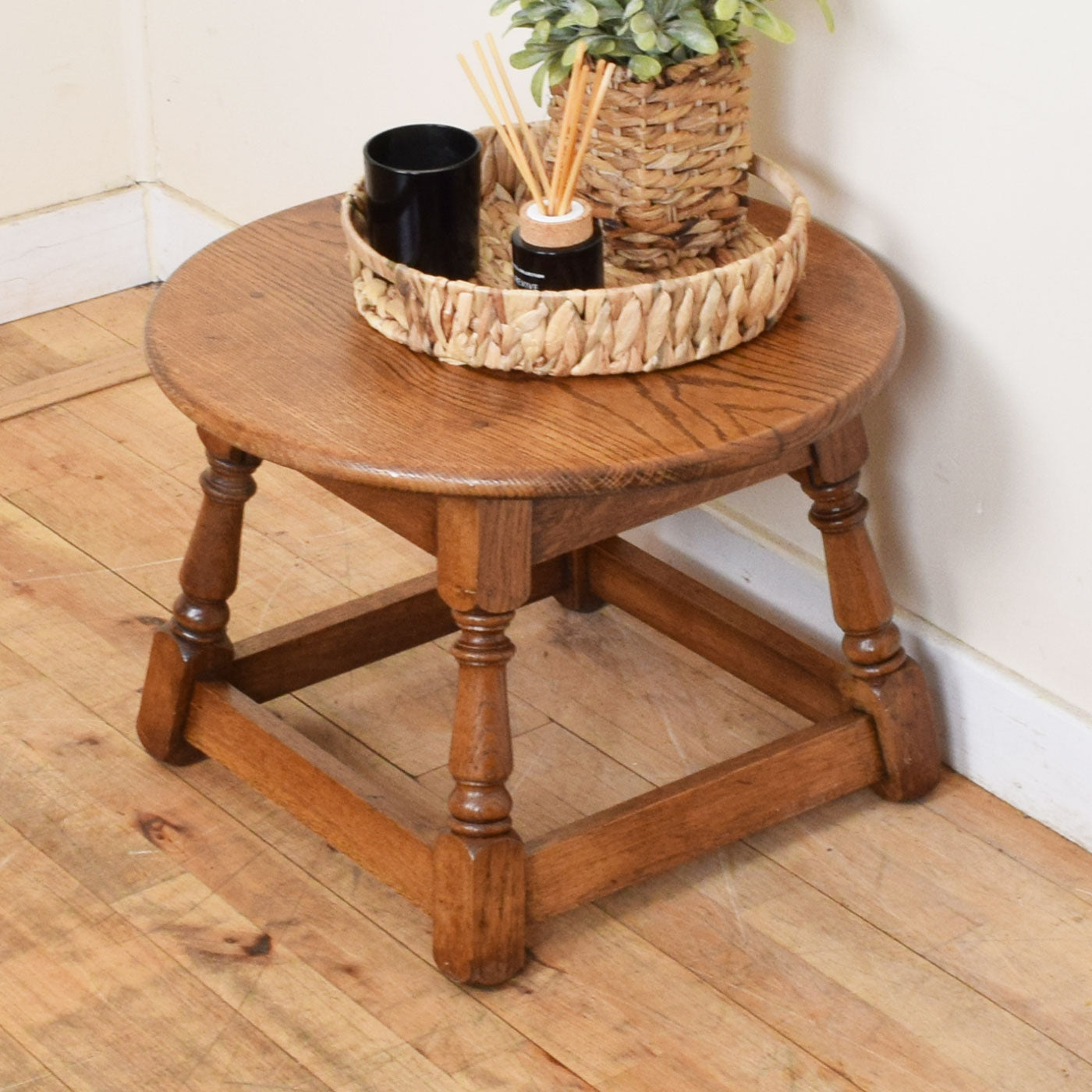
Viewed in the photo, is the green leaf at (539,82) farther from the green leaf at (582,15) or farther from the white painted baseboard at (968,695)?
the white painted baseboard at (968,695)

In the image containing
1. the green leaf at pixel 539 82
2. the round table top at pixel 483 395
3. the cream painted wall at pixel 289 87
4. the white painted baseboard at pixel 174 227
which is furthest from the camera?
the white painted baseboard at pixel 174 227

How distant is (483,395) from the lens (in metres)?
1.14

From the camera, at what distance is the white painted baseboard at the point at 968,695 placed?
1388mm

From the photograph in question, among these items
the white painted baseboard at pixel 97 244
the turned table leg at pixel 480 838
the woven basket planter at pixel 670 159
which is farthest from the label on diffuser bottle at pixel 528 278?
the white painted baseboard at pixel 97 244

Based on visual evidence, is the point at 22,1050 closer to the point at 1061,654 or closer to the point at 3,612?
the point at 3,612

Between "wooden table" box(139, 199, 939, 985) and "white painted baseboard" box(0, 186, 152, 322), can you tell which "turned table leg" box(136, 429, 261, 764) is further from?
"white painted baseboard" box(0, 186, 152, 322)

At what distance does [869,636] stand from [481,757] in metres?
0.37

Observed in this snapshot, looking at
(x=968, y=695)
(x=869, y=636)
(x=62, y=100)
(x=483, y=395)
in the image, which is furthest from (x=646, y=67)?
(x=62, y=100)

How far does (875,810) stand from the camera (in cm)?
142

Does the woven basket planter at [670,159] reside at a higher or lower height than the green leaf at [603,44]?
lower

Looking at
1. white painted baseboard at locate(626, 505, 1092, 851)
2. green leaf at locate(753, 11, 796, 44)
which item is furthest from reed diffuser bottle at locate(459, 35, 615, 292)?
white painted baseboard at locate(626, 505, 1092, 851)

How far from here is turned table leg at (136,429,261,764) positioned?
1.36 metres

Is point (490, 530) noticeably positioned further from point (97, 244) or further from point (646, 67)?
point (97, 244)

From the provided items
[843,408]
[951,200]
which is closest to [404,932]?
[843,408]
